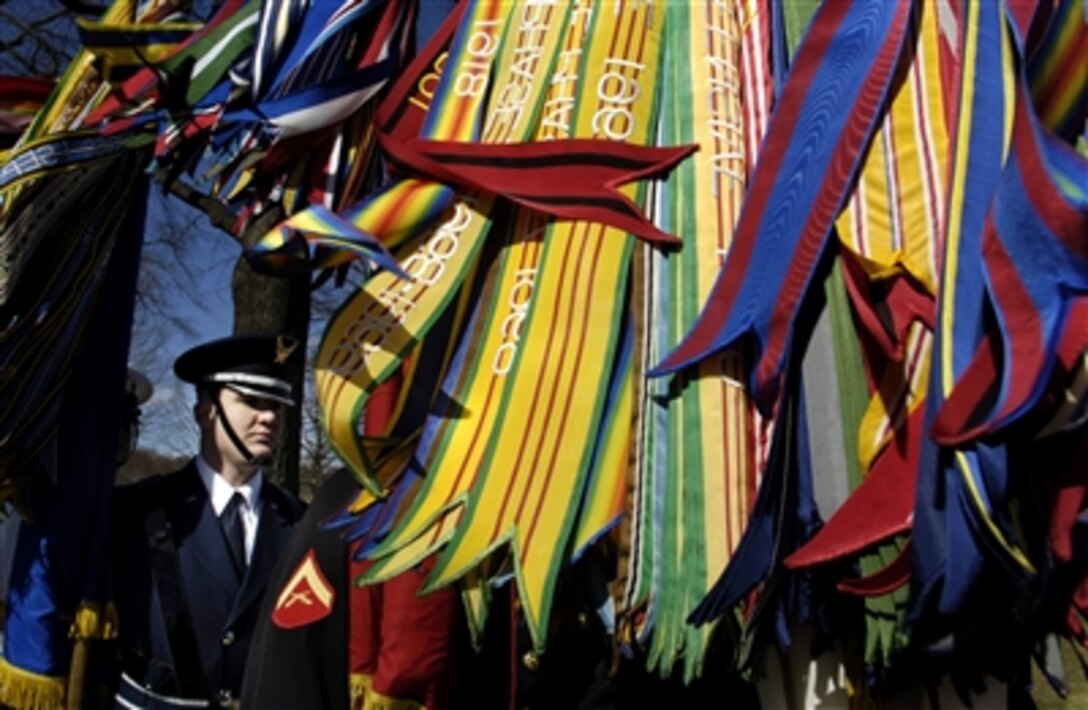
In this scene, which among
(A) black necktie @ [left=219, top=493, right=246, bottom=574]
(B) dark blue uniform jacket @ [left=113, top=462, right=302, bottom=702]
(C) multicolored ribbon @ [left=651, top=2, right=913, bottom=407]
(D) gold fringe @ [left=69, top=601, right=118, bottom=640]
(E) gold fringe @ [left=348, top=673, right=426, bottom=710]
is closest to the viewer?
(C) multicolored ribbon @ [left=651, top=2, right=913, bottom=407]

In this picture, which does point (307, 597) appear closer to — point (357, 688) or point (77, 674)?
point (357, 688)

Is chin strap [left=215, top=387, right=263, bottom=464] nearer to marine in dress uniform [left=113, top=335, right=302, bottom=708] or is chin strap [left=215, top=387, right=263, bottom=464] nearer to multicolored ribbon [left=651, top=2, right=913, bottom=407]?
marine in dress uniform [left=113, top=335, right=302, bottom=708]

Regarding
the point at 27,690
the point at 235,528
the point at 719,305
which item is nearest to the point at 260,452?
the point at 235,528

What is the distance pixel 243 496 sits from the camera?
292 centimetres

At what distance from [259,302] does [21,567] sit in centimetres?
374

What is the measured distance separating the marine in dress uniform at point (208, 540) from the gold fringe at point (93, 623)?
0.12 m

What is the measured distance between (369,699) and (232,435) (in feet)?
3.35

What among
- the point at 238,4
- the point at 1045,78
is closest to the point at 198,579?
the point at 238,4

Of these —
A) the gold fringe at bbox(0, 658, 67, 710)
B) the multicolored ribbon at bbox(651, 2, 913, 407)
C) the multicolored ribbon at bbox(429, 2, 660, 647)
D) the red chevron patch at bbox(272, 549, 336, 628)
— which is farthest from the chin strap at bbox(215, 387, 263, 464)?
the multicolored ribbon at bbox(651, 2, 913, 407)

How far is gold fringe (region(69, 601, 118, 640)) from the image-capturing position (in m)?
2.50

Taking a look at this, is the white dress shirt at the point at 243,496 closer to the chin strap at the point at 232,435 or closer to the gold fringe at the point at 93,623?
the chin strap at the point at 232,435

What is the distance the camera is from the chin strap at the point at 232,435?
2.87m

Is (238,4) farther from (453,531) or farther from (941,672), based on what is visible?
(941,672)

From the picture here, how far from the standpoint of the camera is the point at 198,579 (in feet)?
9.07
